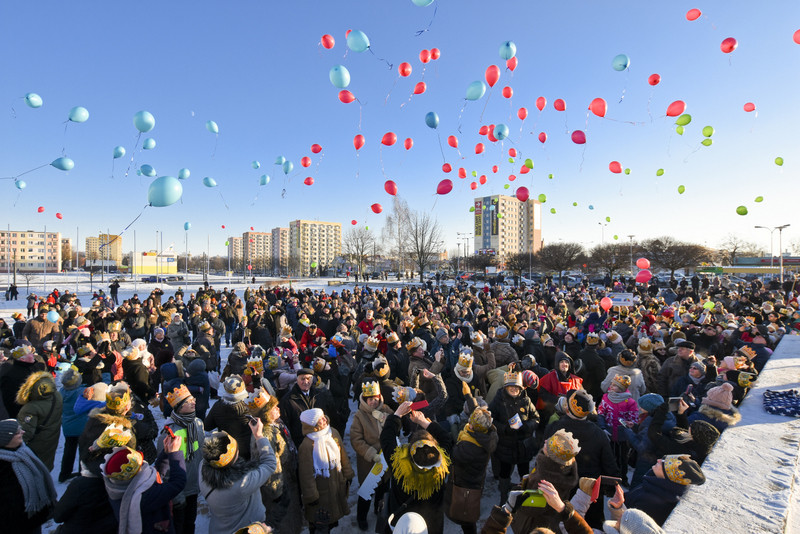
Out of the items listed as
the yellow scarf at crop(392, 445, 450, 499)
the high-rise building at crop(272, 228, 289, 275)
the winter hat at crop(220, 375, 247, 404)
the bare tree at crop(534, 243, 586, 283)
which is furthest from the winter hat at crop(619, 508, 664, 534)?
the high-rise building at crop(272, 228, 289, 275)

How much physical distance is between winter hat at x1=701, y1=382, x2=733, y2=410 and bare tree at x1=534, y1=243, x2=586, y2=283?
142 feet

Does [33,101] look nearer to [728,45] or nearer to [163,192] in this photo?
[163,192]

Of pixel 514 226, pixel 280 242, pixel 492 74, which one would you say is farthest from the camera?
pixel 280 242

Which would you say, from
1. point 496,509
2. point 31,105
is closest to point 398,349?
point 496,509

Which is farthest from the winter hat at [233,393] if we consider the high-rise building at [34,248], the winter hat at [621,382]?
the high-rise building at [34,248]

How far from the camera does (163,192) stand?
8.11 metres

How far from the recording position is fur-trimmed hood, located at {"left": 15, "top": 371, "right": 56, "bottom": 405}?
13.0 feet

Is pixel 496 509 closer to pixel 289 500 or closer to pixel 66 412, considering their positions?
pixel 289 500

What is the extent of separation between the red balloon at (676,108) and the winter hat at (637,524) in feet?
42.4

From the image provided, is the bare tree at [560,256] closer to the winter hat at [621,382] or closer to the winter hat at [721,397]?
the winter hat at [621,382]

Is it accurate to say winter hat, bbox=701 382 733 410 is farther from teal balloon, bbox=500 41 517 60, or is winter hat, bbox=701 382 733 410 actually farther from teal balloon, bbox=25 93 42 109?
teal balloon, bbox=25 93 42 109

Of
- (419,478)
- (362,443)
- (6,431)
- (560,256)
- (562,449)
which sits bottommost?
(362,443)

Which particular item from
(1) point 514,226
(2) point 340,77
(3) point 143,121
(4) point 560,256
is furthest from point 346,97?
(1) point 514,226

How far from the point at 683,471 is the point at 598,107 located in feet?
35.9
